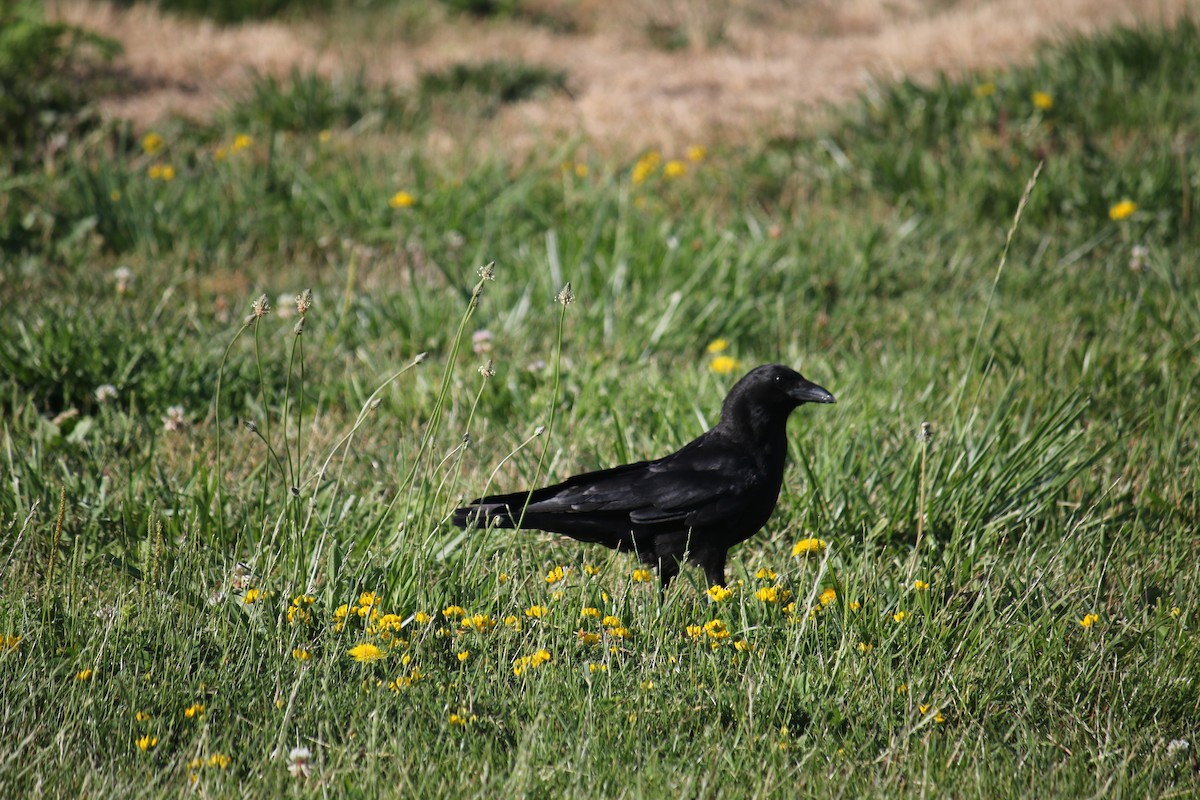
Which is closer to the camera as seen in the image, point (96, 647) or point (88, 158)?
point (96, 647)

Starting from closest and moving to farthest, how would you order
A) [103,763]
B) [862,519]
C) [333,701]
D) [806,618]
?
[103,763] < [333,701] < [806,618] < [862,519]

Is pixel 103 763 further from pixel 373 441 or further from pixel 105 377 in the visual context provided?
pixel 105 377

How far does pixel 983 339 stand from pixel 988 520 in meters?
1.53

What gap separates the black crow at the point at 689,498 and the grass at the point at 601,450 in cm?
11

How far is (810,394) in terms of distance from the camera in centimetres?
304

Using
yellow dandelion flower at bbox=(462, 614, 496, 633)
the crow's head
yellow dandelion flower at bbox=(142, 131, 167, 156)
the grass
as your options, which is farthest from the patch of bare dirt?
yellow dandelion flower at bbox=(462, 614, 496, 633)

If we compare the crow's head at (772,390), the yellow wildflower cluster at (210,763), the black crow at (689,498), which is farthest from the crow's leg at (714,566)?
the yellow wildflower cluster at (210,763)

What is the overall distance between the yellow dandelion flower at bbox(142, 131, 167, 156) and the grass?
16 mm

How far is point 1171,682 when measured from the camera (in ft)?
8.45

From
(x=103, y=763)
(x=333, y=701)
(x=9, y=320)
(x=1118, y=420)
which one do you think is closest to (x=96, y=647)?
Answer: (x=103, y=763)

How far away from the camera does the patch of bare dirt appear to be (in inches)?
288

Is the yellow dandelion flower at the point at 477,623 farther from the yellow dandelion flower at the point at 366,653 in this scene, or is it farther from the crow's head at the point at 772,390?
the crow's head at the point at 772,390

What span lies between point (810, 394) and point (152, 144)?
463cm

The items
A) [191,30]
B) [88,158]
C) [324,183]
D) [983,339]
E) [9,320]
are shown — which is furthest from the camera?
[191,30]
